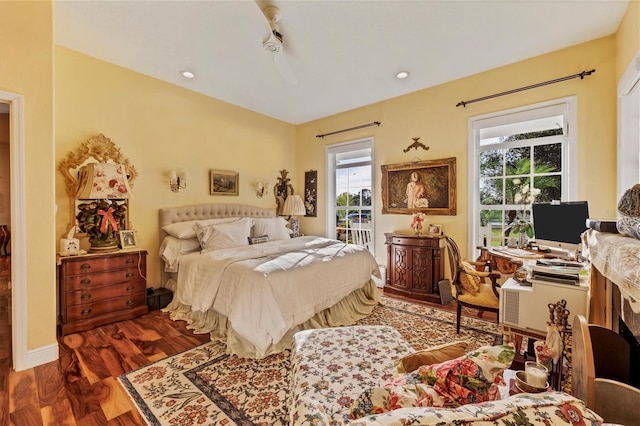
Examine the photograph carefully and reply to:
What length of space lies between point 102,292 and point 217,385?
1857 millimetres

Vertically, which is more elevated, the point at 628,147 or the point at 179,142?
the point at 179,142

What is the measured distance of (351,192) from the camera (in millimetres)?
5008

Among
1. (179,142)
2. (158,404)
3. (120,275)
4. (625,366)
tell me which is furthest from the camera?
(179,142)

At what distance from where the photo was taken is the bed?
2.30m

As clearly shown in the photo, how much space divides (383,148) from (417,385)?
13.1ft

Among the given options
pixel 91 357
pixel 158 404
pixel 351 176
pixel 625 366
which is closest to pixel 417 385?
pixel 625 366

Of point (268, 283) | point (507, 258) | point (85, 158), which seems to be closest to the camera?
point (268, 283)

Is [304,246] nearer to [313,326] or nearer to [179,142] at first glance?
[313,326]

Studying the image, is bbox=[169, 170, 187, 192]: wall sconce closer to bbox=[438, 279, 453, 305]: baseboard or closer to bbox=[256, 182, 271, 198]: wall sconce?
bbox=[256, 182, 271, 198]: wall sconce

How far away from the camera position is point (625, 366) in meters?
1.18

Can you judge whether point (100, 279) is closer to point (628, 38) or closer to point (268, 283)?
point (268, 283)

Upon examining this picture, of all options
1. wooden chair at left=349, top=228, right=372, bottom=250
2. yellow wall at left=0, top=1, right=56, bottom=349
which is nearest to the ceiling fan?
yellow wall at left=0, top=1, right=56, bottom=349

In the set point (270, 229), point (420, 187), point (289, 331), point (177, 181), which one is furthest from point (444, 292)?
point (177, 181)


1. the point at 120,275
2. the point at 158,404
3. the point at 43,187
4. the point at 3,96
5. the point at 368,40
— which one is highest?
the point at 368,40
